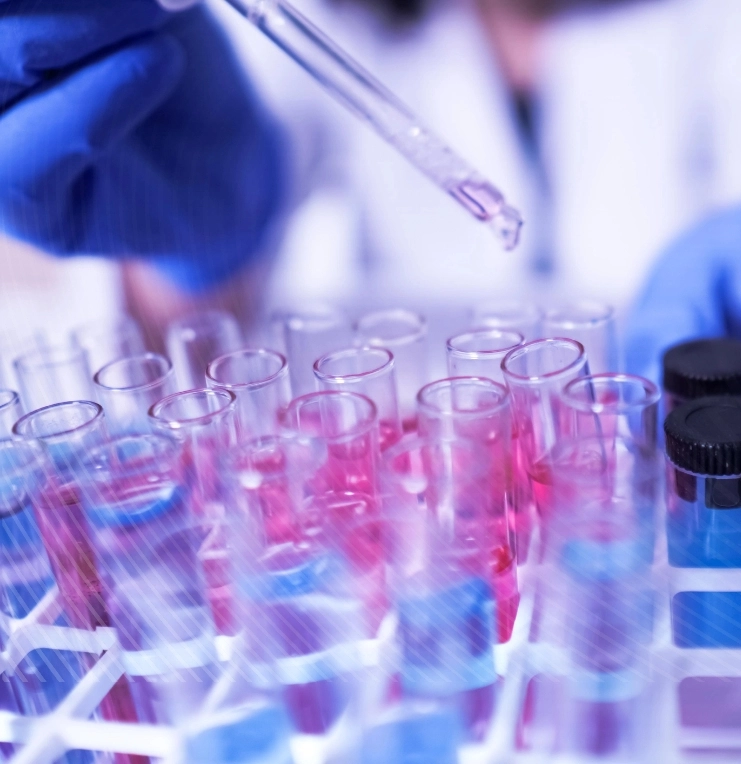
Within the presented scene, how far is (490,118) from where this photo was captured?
0.89 meters

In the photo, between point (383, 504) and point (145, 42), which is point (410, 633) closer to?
point (383, 504)

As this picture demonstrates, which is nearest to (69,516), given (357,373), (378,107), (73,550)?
(73,550)

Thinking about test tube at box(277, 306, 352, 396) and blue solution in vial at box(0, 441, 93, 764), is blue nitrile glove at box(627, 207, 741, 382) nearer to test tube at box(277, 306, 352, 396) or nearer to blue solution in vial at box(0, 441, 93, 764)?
test tube at box(277, 306, 352, 396)

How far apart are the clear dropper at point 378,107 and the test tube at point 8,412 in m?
0.38

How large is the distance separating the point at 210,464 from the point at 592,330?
372 mm

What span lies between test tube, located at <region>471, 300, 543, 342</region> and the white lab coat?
0.14 meters

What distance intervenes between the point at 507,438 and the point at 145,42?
520 mm

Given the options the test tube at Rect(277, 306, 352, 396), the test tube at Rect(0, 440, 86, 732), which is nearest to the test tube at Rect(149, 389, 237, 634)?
the test tube at Rect(0, 440, 86, 732)

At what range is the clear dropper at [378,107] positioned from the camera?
2.29ft

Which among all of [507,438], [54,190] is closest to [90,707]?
[507,438]

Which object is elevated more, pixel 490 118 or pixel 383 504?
pixel 490 118

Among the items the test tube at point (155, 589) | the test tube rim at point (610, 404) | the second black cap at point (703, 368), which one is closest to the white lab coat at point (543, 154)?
the second black cap at point (703, 368)

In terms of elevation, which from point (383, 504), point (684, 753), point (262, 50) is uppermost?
point (262, 50)

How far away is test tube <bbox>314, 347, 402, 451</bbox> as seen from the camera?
0.63 m
